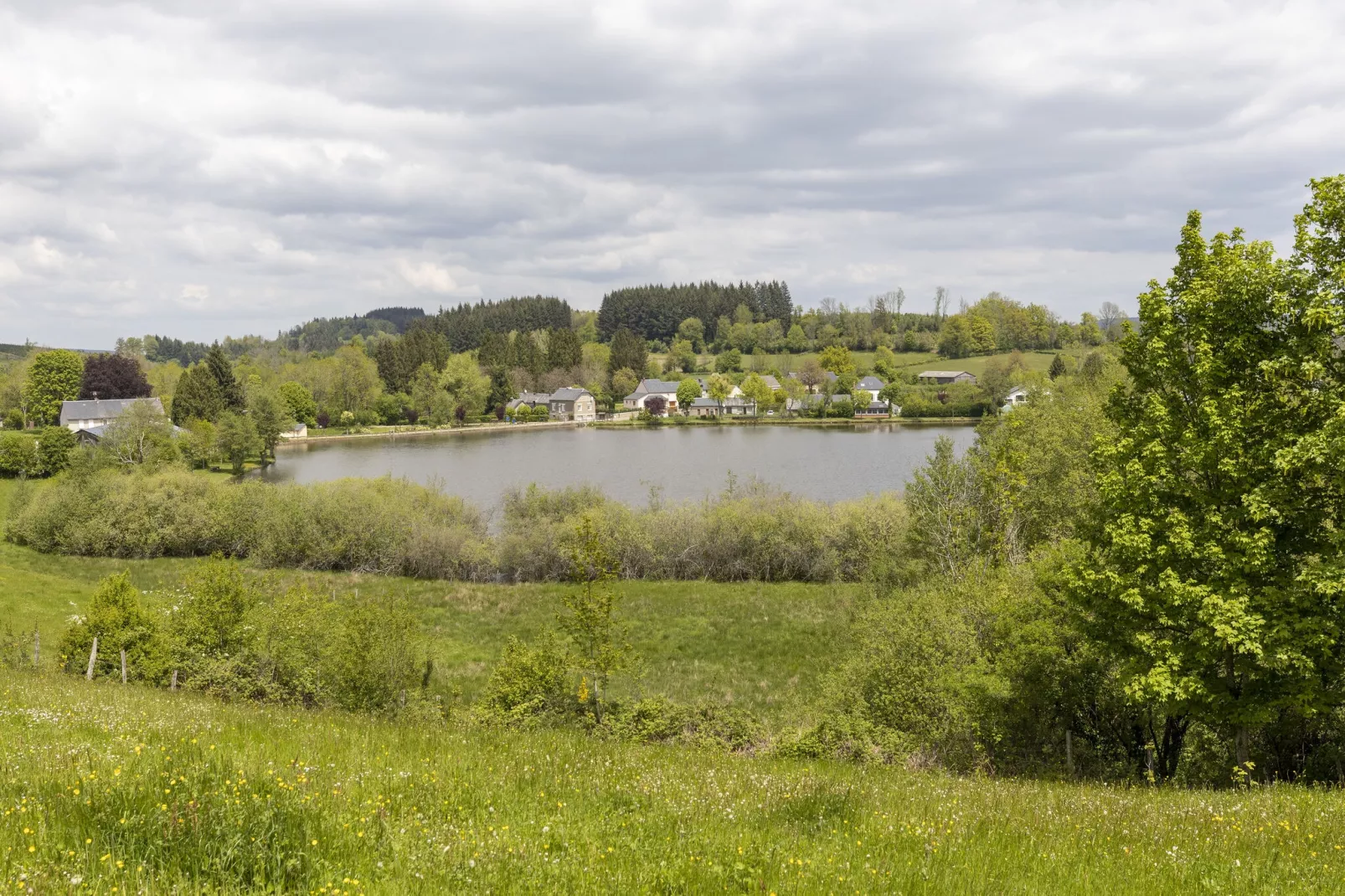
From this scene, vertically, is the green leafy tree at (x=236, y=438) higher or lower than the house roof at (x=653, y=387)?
lower

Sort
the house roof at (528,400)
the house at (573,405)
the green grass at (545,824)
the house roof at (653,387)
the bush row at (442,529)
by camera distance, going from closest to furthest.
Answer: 1. the green grass at (545,824)
2. the bush row at (442,529)
3. the house at (573,405)
4. the house roof at (528,400)
5. the house roof at (653,387)

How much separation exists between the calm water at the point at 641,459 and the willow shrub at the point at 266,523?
536cm

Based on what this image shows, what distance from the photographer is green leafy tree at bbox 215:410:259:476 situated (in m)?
88.6

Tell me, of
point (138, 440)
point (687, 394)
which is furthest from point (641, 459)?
point (687, 394)

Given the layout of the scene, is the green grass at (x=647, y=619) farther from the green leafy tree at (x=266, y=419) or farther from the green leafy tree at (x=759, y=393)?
the green leafy tree at (x=759, y=393)

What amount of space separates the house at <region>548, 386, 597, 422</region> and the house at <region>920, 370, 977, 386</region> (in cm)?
7016

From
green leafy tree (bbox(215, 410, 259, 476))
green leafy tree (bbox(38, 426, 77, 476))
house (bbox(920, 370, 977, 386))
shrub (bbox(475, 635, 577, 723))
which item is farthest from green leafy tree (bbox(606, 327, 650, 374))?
shrub (bbox(475, 635, 577, 723))

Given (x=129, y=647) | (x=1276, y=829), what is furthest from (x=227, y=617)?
(x=1276, y=829)

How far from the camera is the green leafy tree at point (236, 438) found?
8862cm

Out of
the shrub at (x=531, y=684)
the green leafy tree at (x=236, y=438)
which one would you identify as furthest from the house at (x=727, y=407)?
the shrub at (x=531, y=684)

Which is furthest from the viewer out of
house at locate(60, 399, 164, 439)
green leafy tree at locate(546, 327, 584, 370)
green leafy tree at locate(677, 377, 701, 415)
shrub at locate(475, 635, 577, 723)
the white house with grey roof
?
green leafy tree at locate(546, 327, 584, 370)

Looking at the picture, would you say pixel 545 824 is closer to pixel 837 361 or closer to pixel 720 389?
pixel 720 389

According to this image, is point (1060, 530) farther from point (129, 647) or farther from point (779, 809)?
point (129, 647)

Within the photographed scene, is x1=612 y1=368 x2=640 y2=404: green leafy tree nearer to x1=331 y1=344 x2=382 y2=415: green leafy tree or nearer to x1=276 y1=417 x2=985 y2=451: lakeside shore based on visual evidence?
x1=276 y1=417 x2=985 y2=451: lakeside shore
